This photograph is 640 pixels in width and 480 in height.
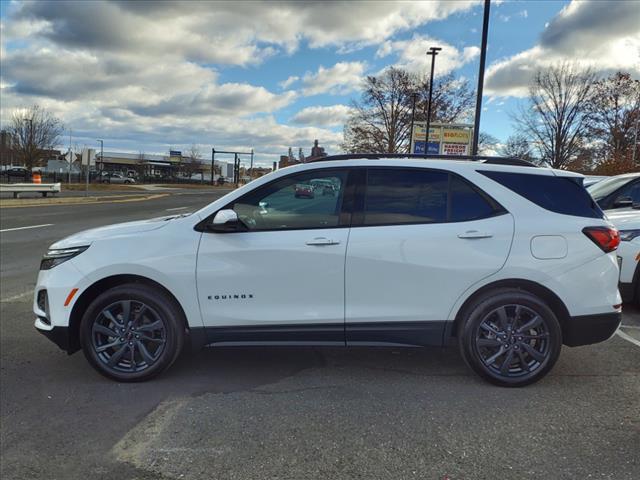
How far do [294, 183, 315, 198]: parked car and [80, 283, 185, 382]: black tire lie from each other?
130cm

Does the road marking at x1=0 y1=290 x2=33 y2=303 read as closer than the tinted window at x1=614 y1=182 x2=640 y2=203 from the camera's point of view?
Yes

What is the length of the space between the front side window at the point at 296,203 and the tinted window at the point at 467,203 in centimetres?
87

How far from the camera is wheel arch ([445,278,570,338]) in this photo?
372 centimetres

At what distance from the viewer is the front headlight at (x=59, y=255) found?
389 cm

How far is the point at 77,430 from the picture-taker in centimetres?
326

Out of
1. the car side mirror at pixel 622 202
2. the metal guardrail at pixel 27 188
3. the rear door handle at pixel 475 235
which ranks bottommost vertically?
the metal guardrail at pixel 27 188

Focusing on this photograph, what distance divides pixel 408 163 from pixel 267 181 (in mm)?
1143

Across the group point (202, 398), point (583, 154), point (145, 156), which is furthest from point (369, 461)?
point (145, 156)

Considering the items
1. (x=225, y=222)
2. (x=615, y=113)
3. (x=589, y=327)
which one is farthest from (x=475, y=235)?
(x=615, y=113)

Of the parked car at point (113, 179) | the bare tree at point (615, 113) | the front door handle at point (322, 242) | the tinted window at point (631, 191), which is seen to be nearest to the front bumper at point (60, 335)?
the front door handle at point (322, 242)

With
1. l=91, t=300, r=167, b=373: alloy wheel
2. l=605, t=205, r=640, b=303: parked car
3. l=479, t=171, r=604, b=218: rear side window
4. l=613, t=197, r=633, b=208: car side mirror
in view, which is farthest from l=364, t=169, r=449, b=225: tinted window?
l=613, t=197, r=633, b=208: car side mirror

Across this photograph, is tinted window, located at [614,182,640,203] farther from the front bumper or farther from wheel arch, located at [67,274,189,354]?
the front bumper

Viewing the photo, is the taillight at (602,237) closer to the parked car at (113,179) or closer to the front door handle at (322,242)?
the front door handle at (322,242)

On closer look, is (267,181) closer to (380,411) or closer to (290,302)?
(290,302)
